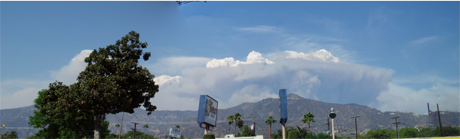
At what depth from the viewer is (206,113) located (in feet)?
146

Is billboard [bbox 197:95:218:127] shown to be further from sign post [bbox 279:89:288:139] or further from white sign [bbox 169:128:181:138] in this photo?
white sign [bbox 169:128:181:138]

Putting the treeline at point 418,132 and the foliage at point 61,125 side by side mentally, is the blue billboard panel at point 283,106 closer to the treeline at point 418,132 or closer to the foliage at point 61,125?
the foliage at point 61,125

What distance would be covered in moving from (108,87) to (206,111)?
1740 cm

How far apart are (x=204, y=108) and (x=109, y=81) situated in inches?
650

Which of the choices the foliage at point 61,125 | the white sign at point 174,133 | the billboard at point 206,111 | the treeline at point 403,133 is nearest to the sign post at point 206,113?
the billboard at point 206,111

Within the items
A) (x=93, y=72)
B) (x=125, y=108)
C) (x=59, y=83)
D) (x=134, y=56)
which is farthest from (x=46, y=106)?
(x=134, y=56)

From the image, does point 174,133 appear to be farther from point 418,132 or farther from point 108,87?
point 418,132

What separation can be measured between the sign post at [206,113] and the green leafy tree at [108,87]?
9455 millimetres

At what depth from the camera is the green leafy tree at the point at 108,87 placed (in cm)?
3086

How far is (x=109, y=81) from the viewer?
31.1m

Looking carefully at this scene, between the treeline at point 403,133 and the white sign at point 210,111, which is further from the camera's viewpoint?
the treeline at point 403,133

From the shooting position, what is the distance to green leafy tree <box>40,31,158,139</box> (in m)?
30.9

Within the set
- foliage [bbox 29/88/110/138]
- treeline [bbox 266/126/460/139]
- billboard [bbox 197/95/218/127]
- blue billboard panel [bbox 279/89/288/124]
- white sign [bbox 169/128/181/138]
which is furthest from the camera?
treeline [bbox 266/126/460/139]

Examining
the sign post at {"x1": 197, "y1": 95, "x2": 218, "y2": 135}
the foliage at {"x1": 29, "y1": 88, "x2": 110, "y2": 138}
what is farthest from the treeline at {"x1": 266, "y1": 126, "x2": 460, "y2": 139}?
the foliage at {"x1": 29, "y1": 88, "x2": 110, "y2": 138}
